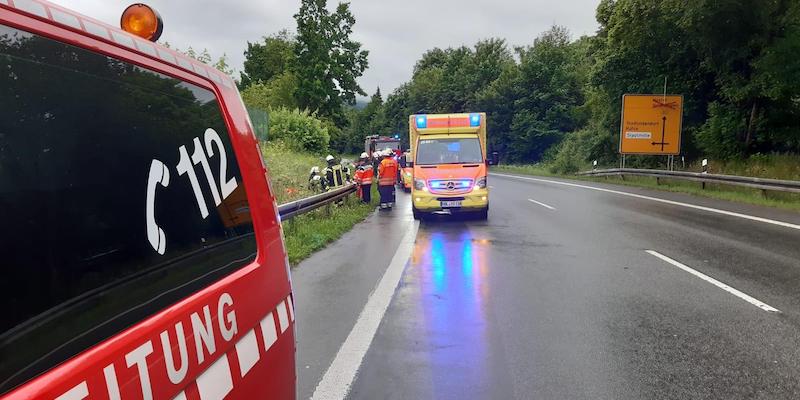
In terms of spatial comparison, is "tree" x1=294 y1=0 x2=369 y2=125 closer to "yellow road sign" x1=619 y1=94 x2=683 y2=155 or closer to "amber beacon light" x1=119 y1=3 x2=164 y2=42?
"yellow road sign" x1=619 y1=94 x2=683 y2=155

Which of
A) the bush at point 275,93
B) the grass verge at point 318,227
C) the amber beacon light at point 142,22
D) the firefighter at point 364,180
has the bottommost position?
the grass verge at point 318,227

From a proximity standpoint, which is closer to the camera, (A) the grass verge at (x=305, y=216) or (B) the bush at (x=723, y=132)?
(A) the grass verge at (x=305, y=216)

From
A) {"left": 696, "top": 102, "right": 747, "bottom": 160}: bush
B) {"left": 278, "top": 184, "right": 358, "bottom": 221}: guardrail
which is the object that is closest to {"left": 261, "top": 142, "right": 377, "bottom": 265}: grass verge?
{"left": 278, "top": 184, "right": 358, "bottom": 221}: guardrail

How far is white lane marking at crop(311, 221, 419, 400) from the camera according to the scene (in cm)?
415

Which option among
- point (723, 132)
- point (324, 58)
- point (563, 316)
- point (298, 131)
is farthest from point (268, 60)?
point (563, 316)

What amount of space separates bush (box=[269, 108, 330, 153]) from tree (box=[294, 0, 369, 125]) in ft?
77.3

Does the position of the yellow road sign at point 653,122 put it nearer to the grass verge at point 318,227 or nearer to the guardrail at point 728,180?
the guardrail at point 728,180

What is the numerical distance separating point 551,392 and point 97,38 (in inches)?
140

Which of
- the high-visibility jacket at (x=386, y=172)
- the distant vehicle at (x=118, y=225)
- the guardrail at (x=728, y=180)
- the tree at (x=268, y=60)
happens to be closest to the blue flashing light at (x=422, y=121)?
the high-visibility jacket at (x=386, y=172)

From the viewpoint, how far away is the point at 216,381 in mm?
1894

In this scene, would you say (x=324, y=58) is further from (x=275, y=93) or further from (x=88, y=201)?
(x=88, y=201)

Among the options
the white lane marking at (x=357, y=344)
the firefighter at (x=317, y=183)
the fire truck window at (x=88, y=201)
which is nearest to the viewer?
the fire truck window at (x=88, y=201)

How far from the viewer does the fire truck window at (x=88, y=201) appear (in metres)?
1.33

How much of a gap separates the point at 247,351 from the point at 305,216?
11.7 metres
